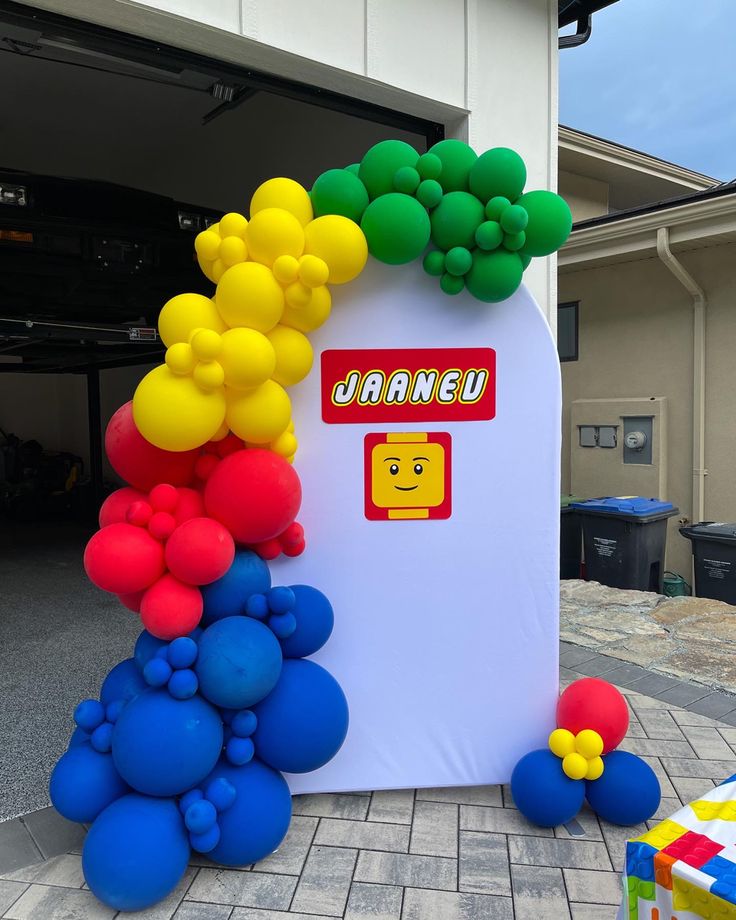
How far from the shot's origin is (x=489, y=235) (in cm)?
218

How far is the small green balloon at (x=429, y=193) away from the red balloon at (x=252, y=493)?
924 mm

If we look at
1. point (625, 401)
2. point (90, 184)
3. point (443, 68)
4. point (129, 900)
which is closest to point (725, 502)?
point (625, 401)

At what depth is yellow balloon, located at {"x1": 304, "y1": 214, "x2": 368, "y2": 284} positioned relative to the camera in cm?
211

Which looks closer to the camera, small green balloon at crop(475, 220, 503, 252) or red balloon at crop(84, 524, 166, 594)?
red balloon at crop(84, 524, 166, 594)

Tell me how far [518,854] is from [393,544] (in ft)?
3.53

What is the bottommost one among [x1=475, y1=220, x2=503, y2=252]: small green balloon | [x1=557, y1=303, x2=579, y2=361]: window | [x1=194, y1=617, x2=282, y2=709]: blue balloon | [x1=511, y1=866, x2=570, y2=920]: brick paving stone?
[x1=511, y1=866, x2=570, y2=920]: brick paving stone

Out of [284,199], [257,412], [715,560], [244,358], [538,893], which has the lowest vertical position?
[538,893]

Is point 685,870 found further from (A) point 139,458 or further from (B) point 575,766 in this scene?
(A) point 139,458

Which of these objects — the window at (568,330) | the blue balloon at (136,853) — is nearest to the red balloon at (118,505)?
the blue balloon at (136,853)

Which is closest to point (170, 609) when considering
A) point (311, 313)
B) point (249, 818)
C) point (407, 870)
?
point (249, 818)

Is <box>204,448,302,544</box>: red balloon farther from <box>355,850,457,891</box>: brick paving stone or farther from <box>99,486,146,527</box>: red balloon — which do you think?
<box>355,850,457,891</box>: brick paving stone

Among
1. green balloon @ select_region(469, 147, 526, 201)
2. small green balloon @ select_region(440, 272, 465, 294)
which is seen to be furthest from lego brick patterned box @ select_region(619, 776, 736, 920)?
green balloon @ select_region(469, 147, 526, 201)

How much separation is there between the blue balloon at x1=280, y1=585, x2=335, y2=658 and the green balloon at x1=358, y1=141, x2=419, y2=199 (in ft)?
4.33

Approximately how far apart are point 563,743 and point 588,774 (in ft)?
0.41
